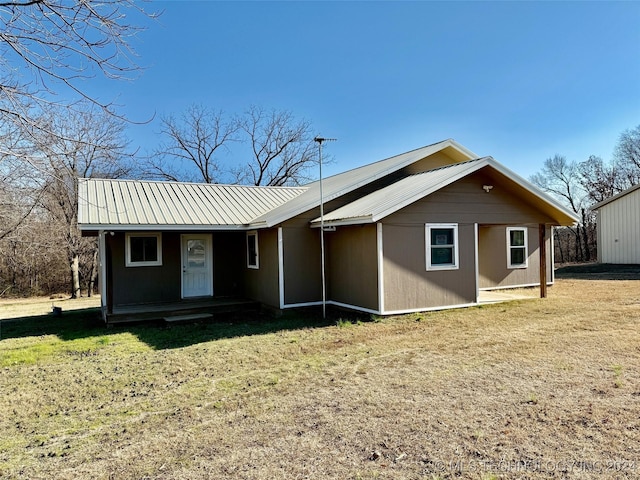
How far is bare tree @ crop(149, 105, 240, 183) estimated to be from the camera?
29.3 metres

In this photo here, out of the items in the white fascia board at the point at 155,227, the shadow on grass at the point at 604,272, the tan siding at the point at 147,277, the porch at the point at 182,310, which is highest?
the white fascia board at the point at 155,227

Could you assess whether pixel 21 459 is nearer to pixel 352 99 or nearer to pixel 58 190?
pixel 58 190

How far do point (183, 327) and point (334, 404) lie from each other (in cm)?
607

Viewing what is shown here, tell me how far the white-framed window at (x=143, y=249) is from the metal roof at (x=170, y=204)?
2.97ft

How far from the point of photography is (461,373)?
5.60m

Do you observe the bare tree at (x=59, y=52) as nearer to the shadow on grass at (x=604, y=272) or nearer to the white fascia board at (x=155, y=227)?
the white fascia board at (x=155, y=227)

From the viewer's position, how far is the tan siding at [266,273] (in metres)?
10.8

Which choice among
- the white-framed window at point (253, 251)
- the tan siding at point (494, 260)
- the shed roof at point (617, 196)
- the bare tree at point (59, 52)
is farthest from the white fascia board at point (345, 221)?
the shed roof at point (617, 196)

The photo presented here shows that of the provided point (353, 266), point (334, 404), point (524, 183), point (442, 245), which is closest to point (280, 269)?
point (353, 266)

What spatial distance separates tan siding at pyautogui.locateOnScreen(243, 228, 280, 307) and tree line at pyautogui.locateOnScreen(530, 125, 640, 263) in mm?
27498

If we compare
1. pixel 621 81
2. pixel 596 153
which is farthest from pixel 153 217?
pixel 596 153

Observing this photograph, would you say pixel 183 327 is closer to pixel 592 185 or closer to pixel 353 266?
pixel 353 266

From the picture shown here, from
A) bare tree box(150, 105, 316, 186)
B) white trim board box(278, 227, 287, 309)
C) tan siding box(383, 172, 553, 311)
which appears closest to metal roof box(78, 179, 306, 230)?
white trim board box(278, 227, 287, 309)

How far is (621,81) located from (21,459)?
794 inches
